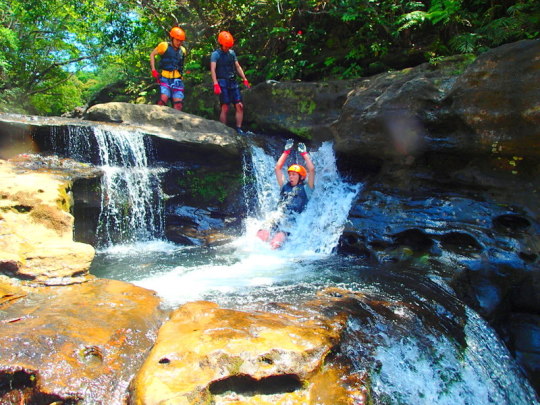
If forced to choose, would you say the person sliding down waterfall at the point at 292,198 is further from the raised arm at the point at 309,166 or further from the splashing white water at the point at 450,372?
the splashing white water at the point at 450,372

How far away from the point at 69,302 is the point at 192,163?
5.53 m

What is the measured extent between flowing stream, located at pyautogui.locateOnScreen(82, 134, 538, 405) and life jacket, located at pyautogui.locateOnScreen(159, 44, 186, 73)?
3.03 m

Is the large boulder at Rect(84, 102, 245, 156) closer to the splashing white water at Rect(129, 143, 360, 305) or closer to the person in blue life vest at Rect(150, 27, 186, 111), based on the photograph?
the splashing white water at Rect(129, 143, 360, 305)

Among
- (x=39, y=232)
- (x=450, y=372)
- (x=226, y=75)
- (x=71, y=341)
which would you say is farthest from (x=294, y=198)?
(x=71, y=341)

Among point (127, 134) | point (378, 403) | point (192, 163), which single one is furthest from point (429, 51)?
point (378, 403)

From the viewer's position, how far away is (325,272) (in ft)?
17.1

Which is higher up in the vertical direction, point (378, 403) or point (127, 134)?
point (127, 134)

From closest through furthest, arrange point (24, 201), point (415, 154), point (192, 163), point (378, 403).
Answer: point (378, 403)
point (24, 201)
point (415, 154)
point (192, 163)

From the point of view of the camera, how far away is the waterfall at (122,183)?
24.0 ft

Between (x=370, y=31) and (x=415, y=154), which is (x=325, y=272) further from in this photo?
(x=370, y=31)

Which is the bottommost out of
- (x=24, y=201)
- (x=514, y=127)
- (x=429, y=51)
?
(x=24, y=201)

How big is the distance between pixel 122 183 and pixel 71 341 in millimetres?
5268

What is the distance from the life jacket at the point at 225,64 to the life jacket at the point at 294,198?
129 inches

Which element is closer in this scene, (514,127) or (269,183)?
(514,127)
